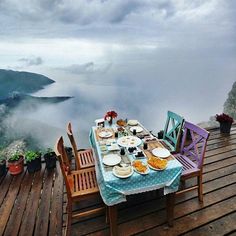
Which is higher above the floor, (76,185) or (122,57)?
(122,57)

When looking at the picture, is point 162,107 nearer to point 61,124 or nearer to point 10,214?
point 61,124

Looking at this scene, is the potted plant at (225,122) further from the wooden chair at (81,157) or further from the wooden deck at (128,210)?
the wooden chair at (81,157)

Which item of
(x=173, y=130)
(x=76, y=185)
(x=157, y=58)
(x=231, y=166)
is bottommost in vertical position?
(x=231, y=166)

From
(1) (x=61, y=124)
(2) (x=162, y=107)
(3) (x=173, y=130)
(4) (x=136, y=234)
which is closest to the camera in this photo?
(4) (x=136, y=234)

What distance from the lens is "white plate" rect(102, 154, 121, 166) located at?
182 centimetres

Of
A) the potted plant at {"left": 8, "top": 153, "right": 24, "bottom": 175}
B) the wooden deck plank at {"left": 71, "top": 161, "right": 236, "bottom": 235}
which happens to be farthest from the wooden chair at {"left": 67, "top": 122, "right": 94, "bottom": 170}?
the potted plant at {"left": 8, "top": 153, "right": 24, "bottom": 175}

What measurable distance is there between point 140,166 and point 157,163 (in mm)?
172

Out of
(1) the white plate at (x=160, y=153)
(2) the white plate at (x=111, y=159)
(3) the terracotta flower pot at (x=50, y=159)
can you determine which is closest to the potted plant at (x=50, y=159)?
(3) the terracotta flower pot at (x=50, y=159)

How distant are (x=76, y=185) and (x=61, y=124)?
3261mm

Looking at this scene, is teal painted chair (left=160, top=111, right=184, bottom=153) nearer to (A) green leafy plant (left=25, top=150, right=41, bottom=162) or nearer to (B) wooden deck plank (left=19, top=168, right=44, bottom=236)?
(B) wooden deck plank (left=19, top=168, right=44, bottom=236)

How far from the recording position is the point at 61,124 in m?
4.95

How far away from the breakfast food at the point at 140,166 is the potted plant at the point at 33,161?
1.88 meters

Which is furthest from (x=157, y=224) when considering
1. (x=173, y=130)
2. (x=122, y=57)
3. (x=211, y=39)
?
(x=211, y=39)

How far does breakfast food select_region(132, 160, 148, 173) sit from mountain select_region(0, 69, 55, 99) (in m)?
3.96
